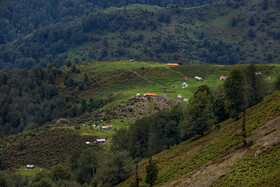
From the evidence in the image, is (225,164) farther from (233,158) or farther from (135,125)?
(135,125)

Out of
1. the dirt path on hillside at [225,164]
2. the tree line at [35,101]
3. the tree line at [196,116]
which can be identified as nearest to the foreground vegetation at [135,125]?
the tree line at [196,116]

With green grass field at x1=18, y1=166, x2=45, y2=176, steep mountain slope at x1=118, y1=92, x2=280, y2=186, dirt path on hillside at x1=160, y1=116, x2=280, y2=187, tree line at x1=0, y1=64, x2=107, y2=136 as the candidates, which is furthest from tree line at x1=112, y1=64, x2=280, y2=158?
tree line at x1=0, y1=64, x2=107, y2=136

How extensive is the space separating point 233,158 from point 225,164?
1462 mm

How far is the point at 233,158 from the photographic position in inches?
1959

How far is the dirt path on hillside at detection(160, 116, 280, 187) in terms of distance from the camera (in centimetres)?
4775

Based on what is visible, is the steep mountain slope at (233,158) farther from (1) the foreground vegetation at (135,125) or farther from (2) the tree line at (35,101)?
(2) the tree line at (35,101)

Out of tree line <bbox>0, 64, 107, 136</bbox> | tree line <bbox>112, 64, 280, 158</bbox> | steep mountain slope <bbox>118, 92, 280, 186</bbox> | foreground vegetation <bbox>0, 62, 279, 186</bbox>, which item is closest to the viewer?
steep mountain slope <bbox>118, 92, 280, 186</bbox>

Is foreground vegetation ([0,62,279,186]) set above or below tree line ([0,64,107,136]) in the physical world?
above

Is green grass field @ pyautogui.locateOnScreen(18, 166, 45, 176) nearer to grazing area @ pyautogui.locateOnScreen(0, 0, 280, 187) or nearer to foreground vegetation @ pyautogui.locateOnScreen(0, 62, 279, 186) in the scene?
grazing area @ pyautogui.locateOnScreen(0, 0, 280, 187)

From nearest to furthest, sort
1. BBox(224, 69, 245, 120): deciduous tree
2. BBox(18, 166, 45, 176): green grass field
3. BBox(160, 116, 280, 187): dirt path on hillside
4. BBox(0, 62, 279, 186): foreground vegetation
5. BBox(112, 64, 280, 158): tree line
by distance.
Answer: BBox(160, 116, 280, 187): dirt path on hillside
BBox(0, 62, 279, 186): foreground vegetation
BBox(224, 69, 245, 120): deciduous tree
BBox(112, 64, 280, 158): tree line
BBox(18, 166, 45, 176): green grass field

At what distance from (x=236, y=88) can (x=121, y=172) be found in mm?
27817

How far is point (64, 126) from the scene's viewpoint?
131 m

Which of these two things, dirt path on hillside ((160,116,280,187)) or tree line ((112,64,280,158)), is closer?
dirt path on hillside ((160,116,280,187))

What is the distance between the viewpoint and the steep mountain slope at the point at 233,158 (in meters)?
43.1
